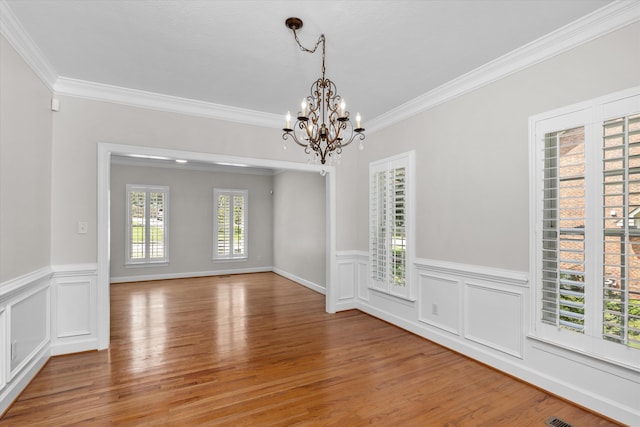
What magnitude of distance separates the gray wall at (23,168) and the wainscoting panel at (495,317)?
3981mm

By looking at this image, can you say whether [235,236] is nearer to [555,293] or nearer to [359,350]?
[359,350]

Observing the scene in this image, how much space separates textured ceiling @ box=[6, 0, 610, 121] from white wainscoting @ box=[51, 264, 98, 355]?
2.06m

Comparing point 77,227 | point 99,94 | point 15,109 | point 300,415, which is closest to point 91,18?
point 15,109

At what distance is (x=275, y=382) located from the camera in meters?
2.78

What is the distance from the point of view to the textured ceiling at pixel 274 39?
7.34 feet

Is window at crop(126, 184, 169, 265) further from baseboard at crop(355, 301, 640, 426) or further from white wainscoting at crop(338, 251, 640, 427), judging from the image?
baseboard at crop(355, 301, 640, 426)

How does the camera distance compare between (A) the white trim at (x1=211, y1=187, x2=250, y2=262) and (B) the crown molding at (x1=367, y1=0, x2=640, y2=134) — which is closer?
(B) the crown molding at (x1=367, y1=0, x2=640, y2=134)

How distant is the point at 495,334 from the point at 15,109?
4552mm

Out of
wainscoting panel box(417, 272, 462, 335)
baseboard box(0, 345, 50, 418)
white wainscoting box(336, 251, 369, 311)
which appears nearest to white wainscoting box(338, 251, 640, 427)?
wainscoting panel box(417, 272, 462, 335)

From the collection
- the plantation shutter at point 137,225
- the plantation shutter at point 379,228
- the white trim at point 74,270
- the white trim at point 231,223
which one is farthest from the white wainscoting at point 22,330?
the white trim at point 231,223

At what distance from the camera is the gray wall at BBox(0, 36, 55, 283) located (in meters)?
2.37

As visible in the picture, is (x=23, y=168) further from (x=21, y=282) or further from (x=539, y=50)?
(x=539, y=50)

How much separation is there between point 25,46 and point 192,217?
553 centimetres

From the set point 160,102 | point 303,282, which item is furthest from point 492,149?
point 303,282
